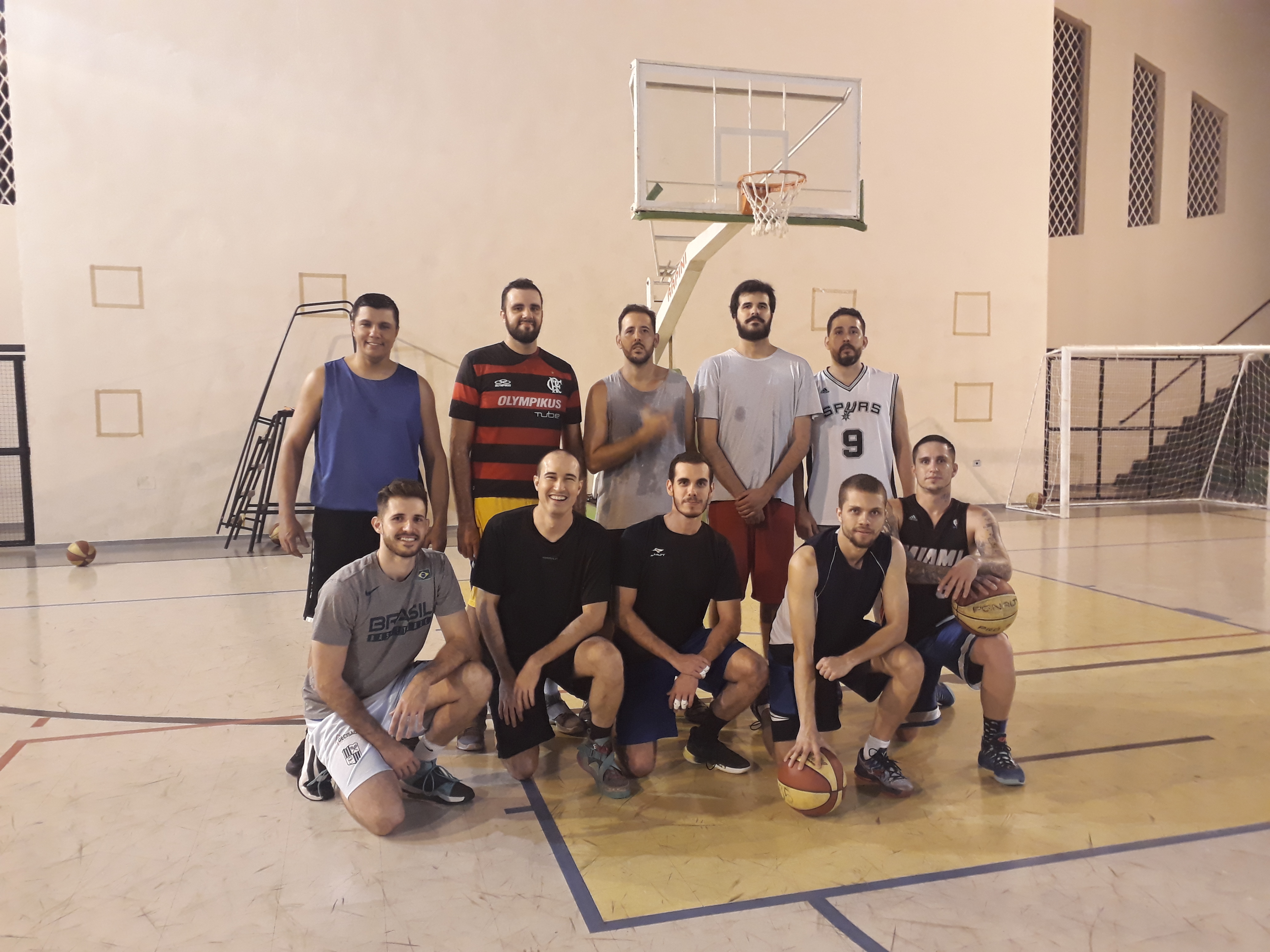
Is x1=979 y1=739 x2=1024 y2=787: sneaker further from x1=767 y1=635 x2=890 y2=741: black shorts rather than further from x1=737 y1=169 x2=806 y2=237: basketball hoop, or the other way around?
x1=737 y1=169 x2=806 y2=237: basketball hoop

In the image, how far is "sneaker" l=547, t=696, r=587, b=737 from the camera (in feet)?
11.1

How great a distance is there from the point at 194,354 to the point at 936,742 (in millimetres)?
7443

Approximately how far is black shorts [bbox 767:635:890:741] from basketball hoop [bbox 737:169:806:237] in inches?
125

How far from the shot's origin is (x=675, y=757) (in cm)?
314

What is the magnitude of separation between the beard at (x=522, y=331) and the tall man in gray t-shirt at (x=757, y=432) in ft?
2.37

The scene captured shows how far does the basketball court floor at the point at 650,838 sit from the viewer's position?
6.70 feet

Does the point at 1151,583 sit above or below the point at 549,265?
below

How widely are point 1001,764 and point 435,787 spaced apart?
1.87 metres

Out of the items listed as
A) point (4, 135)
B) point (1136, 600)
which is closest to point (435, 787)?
point (1136, 600)

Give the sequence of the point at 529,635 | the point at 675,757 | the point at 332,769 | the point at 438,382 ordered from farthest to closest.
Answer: the point at 438,382
the point at 675,757
the point at 529,635
the point at 332,769

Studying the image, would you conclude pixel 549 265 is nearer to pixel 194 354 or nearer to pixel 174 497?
pixel 194 354

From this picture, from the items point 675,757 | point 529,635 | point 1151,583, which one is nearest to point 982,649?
point 675,757

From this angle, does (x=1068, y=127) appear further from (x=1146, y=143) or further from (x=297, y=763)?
(x=297, y=763)

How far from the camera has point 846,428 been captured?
365 centimetres
